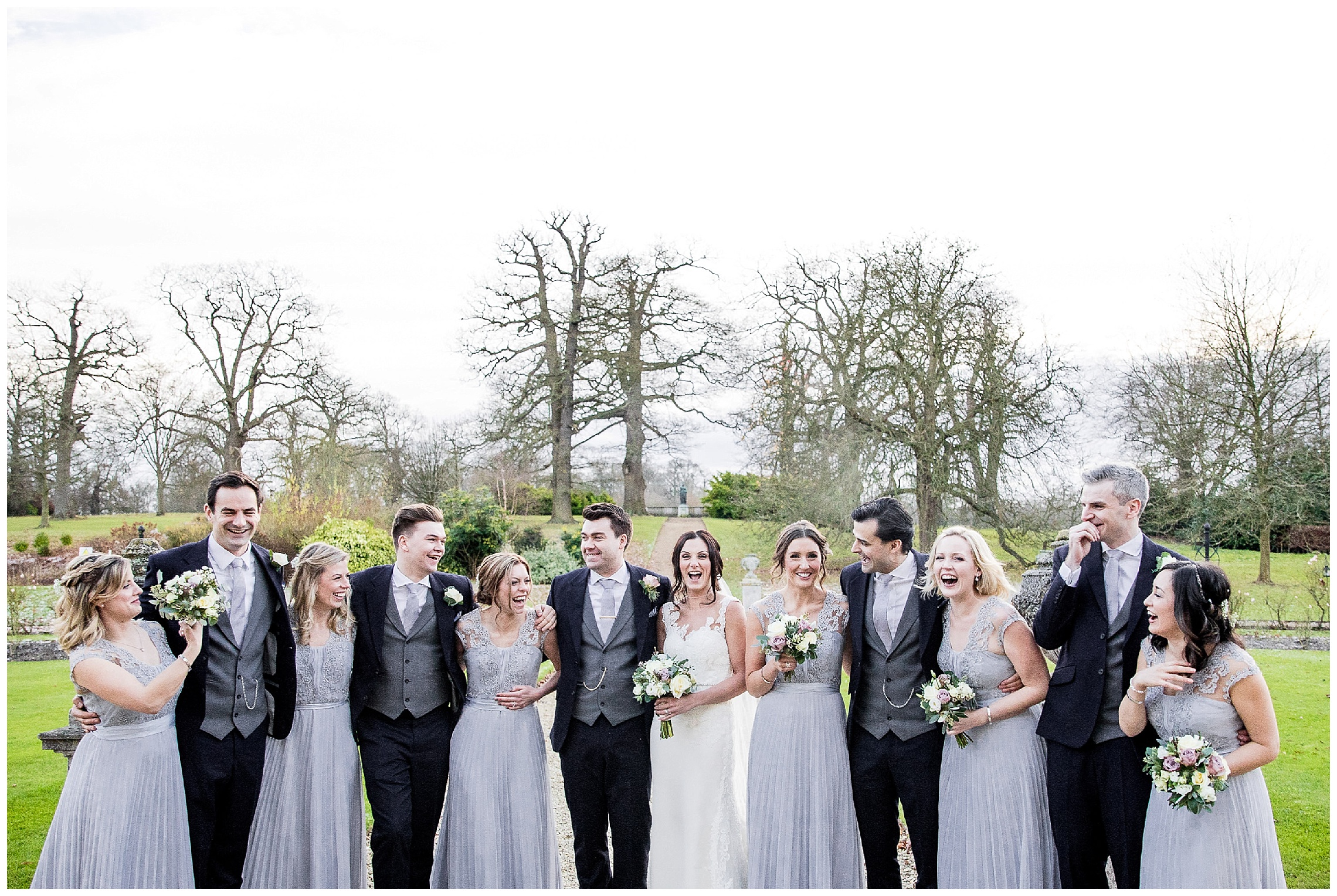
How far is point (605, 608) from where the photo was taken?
476cm

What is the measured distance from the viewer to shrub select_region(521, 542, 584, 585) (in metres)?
16.3

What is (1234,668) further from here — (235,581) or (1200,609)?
(235,581)

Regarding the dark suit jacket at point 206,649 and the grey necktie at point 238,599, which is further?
the grey necktie at point 238,599

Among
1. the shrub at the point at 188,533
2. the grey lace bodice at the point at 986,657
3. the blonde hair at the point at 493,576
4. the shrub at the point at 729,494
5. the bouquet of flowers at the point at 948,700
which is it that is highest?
the shrub at the point at 729,494

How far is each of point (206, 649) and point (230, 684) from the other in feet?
0.67

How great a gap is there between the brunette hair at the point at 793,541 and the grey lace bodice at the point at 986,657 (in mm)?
738

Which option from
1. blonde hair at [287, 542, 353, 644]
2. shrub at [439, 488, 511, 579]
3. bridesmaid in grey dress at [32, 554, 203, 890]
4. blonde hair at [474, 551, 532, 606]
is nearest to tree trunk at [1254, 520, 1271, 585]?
shrub at [439, 488, 511, 579]

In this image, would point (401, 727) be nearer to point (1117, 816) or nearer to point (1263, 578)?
point (1117, 816)

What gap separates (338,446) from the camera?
66.8ft

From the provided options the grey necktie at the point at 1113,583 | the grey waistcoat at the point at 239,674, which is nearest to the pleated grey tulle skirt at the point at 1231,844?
the grey necktie at the point at 1113,583

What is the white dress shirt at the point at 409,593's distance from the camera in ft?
15.3

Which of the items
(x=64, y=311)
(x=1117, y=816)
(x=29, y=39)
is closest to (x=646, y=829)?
(x=1117, y=816)

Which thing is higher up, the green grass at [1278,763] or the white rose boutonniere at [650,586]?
the white rose boutonniere at [650,586]

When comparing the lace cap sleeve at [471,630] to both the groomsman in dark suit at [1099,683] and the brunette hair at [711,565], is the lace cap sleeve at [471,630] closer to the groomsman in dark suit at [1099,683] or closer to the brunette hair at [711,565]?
the brunette hair at [711,565]
